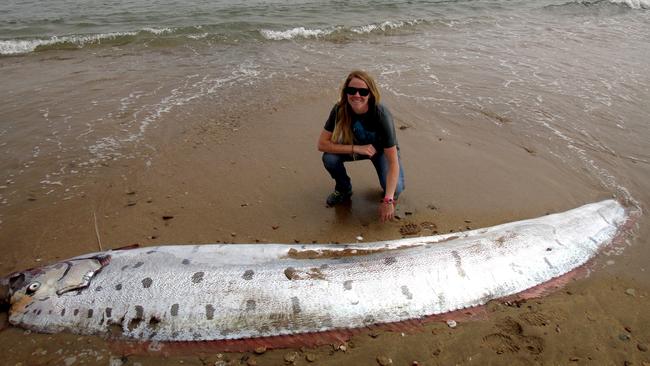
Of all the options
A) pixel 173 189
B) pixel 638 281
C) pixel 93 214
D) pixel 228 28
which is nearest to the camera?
pixel 638 281

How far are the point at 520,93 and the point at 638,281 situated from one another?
4.58 meters

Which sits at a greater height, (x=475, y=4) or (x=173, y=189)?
(x=475, y=4)

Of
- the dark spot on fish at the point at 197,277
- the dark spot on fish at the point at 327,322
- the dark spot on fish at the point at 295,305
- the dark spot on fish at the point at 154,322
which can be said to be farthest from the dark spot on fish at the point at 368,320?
the dark spot on fish at the point at 154,322

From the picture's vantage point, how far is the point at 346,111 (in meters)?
4.26

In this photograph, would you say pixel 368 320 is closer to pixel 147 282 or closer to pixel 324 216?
pixel 324 216

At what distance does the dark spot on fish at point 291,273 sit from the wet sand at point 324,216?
0.56m

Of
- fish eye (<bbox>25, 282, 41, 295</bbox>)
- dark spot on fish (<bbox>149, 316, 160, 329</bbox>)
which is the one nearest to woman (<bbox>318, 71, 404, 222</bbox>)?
dark spot on fish (<bbox>149, 316, 160, 329</bbox>)

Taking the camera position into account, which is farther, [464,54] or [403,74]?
[464,54]

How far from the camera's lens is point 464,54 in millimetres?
10086

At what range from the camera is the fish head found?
11.6 ft

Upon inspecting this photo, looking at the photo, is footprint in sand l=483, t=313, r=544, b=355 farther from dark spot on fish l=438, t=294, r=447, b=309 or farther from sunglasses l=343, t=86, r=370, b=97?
sunglasses l=343, t=86, r=370, b=97

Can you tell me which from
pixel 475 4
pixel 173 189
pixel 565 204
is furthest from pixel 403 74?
pixel 475 4

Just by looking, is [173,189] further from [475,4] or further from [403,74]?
[475,4]

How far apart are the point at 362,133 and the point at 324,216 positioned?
1028 mm
